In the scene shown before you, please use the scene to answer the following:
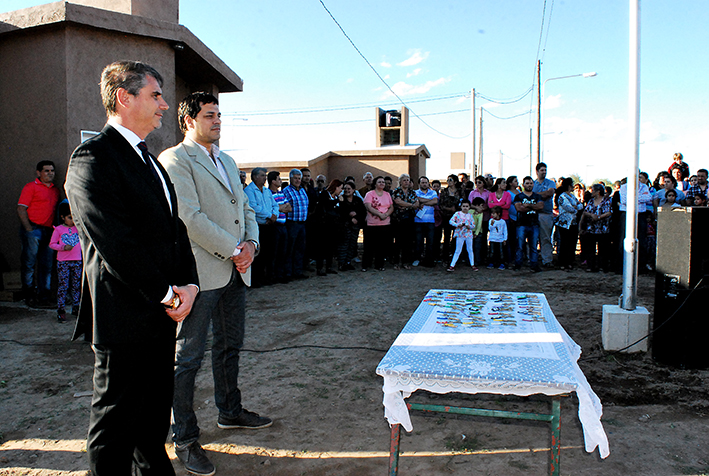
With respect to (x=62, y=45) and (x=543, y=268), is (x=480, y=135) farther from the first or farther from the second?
(x=62, y=45)

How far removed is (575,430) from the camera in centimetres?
324

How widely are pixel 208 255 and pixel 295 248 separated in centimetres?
622

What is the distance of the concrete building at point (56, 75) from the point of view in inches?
273

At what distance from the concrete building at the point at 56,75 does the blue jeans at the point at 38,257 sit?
2.35 feet

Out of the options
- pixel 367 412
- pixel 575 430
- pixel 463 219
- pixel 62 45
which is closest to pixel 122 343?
pixel 367 412

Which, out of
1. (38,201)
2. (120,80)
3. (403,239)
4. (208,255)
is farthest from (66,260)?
(403,239)

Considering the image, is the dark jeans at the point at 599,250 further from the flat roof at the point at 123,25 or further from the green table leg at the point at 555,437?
the green table leg at the point at 555,437

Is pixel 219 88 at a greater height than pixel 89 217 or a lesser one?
greater

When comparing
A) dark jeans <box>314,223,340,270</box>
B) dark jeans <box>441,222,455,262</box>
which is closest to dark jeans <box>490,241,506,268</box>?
dark jeans <box>441,222,455,262</box>

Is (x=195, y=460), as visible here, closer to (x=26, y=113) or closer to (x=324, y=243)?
(x=26, y=113)

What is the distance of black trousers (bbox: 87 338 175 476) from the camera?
1904 millimetres

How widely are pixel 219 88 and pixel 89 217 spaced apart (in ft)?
29.8

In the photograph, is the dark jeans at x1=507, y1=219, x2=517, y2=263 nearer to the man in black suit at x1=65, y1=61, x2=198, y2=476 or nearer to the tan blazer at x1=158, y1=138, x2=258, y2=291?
the tan blazer at x1=158, y1=138, x2=258, y2=291

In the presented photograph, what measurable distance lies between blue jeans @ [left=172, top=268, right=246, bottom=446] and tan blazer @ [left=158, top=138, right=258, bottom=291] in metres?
0.13
